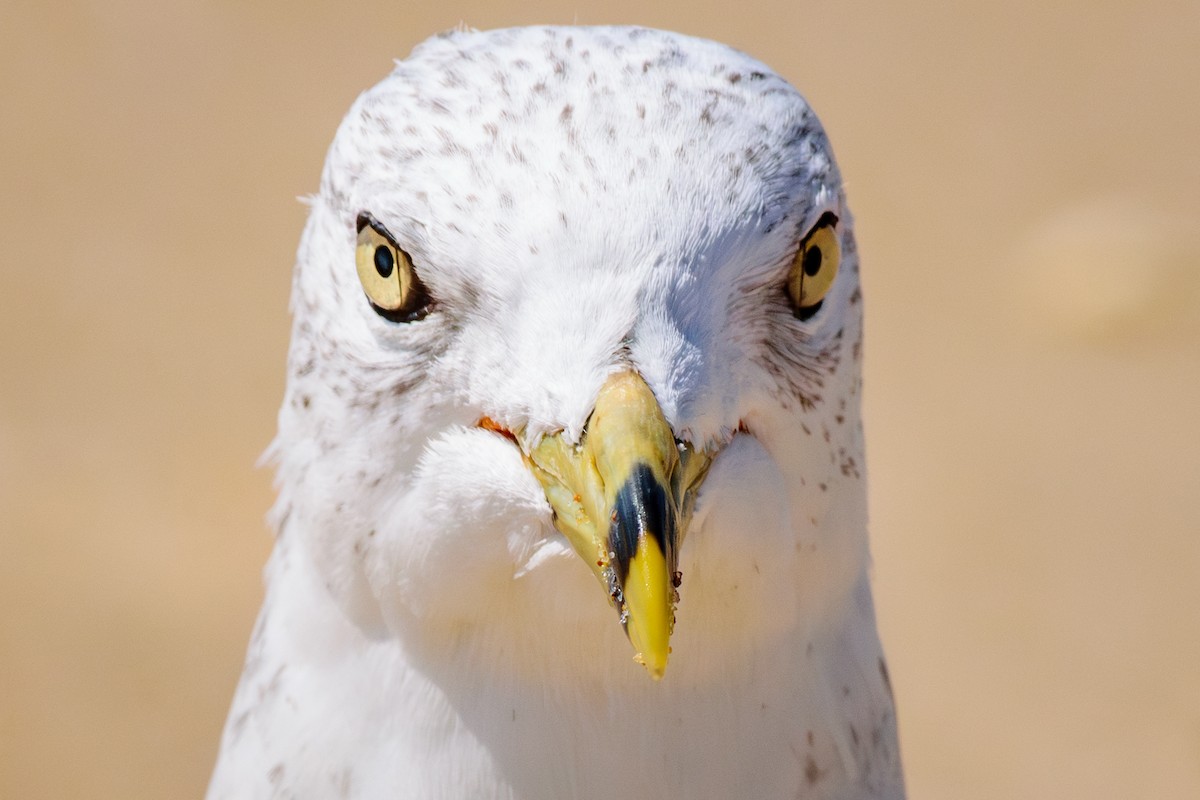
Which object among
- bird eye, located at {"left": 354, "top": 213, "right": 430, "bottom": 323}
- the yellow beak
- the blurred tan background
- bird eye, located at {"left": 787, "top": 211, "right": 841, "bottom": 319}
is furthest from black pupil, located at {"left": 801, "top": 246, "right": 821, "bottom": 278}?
the blurred tan background

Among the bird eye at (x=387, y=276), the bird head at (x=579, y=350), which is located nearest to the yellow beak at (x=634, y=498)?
the bird head at (x=579, y=350)

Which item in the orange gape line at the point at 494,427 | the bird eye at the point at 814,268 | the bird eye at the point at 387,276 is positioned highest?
the bird eye at the point at 387,276

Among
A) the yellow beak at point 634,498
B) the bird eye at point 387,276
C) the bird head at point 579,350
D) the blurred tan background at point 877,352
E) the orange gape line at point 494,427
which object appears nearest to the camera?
the yellow beak at point 634,498

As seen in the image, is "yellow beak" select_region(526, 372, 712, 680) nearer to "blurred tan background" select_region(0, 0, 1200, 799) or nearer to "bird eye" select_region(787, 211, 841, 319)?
"bird eye" select_region(787, 211, 841, 319)

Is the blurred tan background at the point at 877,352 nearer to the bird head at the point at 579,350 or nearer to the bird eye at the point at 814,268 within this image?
the bird head at the point at 579,350

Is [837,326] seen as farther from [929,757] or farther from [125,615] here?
[125,615]

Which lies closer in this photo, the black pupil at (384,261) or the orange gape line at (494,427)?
the orange gape line at (494,427)

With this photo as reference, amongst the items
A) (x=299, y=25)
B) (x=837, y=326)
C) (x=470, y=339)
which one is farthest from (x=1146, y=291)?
(x=470, y=339)
